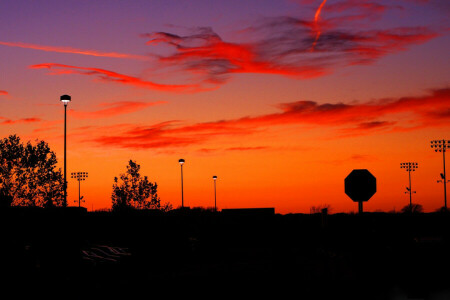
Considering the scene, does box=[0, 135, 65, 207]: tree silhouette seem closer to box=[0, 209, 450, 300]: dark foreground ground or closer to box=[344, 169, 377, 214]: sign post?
box=[0, 209, 450, 300]: dark foreground ground

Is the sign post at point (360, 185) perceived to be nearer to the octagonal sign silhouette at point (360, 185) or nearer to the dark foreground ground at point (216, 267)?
the octagonal sign silhouette at point (360, 185)

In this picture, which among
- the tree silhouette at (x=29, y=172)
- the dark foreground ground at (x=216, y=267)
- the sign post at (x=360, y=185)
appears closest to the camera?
the sign post at (x=360, y=185)

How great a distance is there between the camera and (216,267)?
141ft

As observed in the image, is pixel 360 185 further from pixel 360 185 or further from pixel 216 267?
pixel 216 267

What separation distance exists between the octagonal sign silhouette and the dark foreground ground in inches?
20.0

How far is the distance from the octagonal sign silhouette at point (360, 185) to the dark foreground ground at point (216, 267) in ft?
1.67

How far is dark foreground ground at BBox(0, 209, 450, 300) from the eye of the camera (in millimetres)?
17938

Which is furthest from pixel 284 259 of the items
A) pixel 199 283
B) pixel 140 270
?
pixel 140 270

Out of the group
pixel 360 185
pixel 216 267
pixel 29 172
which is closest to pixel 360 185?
pixel 360 185

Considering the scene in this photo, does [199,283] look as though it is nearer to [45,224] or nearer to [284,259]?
[284,259]

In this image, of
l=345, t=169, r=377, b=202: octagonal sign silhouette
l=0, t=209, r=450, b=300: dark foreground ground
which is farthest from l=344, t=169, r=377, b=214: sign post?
l=0, t=209, r=450, b=300: dark foreground ground

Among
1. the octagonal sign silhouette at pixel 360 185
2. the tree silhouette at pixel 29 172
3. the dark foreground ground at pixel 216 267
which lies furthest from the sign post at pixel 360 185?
the tree silhouette at pixel 29 172

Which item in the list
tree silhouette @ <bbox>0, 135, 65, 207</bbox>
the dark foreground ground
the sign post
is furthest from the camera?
tree silhouette @ <bbox>0, 135, 65, 207</bbox>

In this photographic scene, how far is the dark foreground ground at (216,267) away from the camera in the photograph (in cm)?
1794
